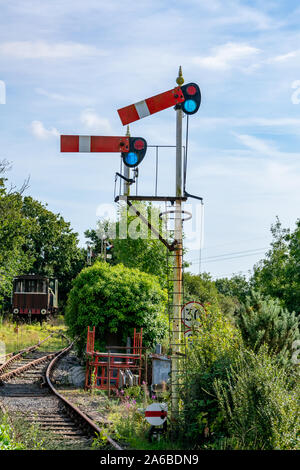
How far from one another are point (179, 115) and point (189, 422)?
504 centimetres

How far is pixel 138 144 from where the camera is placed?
9.97 metres

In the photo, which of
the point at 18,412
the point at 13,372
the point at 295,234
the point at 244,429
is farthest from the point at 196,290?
the point at 244,429

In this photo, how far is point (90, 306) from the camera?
1800cm

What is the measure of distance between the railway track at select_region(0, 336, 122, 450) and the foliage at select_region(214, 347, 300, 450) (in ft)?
5.96

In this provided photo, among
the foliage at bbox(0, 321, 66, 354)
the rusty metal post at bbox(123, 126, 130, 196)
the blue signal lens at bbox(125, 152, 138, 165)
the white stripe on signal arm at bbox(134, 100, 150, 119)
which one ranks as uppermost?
the white stripe on signal arm at bbox(134, 100, 150, 119)

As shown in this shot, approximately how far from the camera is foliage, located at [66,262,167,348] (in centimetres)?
1798

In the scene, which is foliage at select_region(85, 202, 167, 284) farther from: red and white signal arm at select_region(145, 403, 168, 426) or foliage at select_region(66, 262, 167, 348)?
red and white signal arm at select_region(145, 403, 168, 426)

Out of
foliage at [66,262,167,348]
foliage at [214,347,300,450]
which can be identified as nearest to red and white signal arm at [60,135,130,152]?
foliage at [214,347,300,450]

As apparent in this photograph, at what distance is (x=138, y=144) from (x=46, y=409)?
647 cm

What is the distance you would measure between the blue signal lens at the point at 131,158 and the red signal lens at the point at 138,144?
0.40ft

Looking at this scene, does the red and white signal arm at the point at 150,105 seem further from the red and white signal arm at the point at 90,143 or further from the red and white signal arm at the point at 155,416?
the red and white signal arm at the point at 155,416

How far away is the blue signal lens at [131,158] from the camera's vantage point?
10.0 metres

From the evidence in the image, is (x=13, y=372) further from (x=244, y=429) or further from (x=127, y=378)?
(x=244, y=429)
